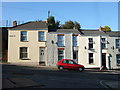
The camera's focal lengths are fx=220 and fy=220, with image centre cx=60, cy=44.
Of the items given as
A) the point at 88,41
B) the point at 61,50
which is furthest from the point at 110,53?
the point at 61,50

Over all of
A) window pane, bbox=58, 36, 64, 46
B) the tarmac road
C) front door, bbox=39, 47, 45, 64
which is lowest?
the tarmac road

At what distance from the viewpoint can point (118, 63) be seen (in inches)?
1403

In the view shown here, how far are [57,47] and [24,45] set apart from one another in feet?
16.7

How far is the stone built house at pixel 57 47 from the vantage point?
33688 millimetres

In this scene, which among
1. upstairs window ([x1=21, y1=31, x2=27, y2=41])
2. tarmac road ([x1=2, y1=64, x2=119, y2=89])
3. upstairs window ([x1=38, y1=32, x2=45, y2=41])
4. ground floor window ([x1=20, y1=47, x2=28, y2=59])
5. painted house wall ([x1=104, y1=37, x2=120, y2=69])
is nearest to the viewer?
tarmac road ([x1=2, y1=64, x2=119, y2=89])

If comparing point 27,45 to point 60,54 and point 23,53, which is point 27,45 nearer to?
point 23,53

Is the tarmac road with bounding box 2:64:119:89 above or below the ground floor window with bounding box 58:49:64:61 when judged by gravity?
below

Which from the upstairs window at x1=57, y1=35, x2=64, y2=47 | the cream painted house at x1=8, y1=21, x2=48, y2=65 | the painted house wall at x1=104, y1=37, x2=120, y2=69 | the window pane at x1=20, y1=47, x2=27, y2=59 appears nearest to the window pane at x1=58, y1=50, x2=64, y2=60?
the upstairs window at x1=57, y1=35, x2=64, y2=47

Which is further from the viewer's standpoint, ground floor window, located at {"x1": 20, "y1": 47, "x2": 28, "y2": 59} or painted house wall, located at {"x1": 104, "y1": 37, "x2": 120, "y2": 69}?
painted house wall, located at {"x1": 104, "y1": 37, "x2": 120, "y2": 69}

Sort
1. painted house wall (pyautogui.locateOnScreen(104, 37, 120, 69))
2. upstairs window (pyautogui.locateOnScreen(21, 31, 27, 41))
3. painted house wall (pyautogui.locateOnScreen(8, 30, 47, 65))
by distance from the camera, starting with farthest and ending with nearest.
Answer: painted house wall (pyautogui.locateOnScreen(104, 37, 120, 69)) < upstairs window (pyautogui.locateOnScreen(21, 31, 27, 41)) < painted house wall (pyautogui.locateOnScreen(8, 30, 47, 65))

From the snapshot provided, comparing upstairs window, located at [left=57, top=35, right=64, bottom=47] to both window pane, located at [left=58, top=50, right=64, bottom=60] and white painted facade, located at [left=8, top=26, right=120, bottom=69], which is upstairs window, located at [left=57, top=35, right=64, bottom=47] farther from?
window pane, located at [left=58, top=50, right=64, bottom=60]

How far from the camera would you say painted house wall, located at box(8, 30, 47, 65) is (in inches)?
1321

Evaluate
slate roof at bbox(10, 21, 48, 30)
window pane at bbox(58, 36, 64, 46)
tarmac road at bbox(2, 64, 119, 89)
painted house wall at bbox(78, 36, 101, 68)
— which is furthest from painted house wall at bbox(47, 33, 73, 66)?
tarmac road at bbox(2, 64, 119, 89)

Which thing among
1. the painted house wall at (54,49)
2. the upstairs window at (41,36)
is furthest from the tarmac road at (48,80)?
the upstairs window at (41,36)
